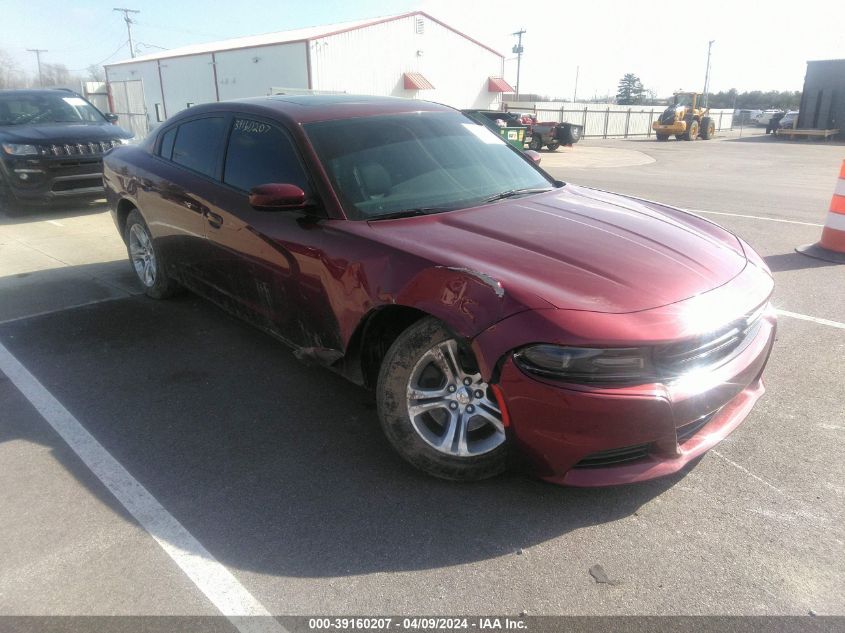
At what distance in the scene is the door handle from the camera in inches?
155

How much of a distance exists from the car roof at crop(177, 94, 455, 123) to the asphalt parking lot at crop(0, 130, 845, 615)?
1.59 m

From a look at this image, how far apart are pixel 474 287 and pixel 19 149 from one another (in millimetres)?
8724

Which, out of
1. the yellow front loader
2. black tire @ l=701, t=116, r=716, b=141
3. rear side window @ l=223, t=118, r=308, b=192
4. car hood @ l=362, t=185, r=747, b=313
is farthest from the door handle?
black tire @ l=701, t=116, r=716, b=141

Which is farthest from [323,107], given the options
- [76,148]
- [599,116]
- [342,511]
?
[599,116]

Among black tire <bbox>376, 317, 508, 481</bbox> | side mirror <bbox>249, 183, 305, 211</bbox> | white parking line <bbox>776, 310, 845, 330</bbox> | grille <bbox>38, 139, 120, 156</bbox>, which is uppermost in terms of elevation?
side mirror <bbox>249, 183, 305, 211</bbox>

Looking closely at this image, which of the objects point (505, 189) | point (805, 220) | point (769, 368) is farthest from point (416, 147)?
point (805, 220)

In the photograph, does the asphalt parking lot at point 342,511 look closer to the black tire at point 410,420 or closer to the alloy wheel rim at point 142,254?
the black tire at point 410,420

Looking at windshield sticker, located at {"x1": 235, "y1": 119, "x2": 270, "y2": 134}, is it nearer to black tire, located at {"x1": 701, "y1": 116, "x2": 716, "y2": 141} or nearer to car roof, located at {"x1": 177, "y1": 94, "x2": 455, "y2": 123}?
car roof, located at {"x1": 177, "y1": 94, "x2": 455, "y2": 123}

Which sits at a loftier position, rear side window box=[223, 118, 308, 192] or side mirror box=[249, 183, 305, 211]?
rear side window box=[223, 118, 308, 192]

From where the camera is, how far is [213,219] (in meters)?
4.01

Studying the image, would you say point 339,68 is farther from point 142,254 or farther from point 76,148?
point 142,254

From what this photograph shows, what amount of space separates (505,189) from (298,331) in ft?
4.84

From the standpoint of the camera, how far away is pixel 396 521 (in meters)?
2.62

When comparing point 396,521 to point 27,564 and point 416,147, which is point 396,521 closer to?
point 27,564
